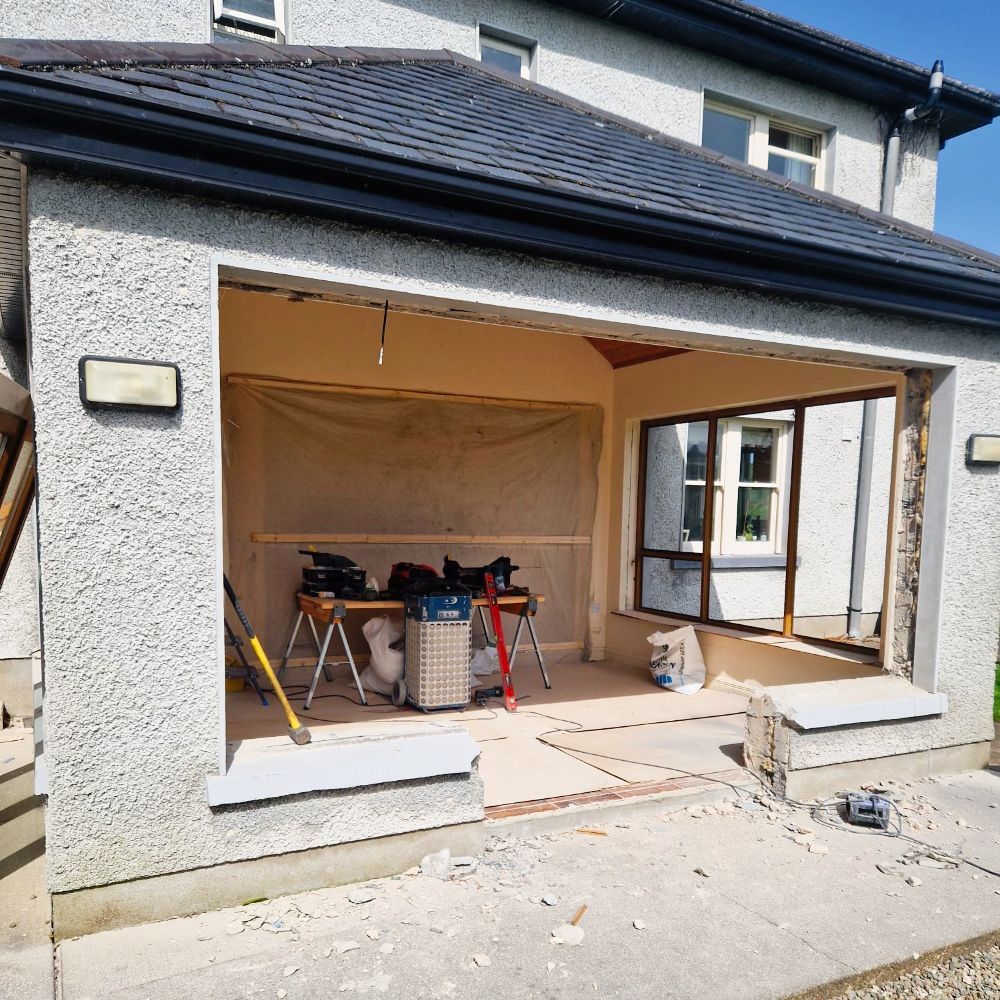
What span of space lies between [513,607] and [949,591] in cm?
328

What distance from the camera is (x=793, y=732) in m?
4.06

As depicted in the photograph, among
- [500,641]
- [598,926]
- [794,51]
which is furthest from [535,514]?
[794,51]

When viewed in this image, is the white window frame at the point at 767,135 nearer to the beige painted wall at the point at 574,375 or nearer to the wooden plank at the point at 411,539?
the beige painted wall at the point at 574,375

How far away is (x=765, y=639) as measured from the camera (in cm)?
612

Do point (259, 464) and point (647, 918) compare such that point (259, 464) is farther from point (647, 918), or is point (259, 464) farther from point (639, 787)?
point (647, 918)

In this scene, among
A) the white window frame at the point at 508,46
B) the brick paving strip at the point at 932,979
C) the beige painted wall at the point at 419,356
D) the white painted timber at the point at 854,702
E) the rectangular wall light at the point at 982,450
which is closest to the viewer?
the brick paving strip at the point at 932,979

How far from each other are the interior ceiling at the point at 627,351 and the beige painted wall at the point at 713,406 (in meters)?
0.07

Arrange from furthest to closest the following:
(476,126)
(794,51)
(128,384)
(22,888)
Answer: (794,51), (476,126), (22,888), (128,384)

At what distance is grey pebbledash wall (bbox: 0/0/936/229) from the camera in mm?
5328

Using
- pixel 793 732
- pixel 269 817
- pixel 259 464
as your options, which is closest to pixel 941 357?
pixel 793 732

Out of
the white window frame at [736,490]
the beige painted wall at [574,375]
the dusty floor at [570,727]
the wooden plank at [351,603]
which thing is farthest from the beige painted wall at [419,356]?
the white window frame at [736,490]

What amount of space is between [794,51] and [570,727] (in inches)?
289

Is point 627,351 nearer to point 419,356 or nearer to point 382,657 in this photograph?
point 419,356

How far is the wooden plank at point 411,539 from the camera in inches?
239
